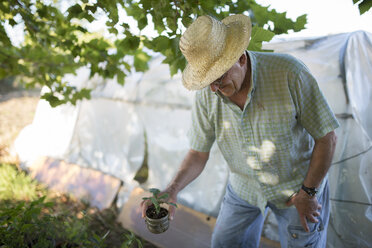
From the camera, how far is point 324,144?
172 cm

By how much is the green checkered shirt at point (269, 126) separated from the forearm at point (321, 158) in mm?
63

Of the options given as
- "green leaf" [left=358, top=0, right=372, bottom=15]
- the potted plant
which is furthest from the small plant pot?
"green leaf" [left=358, top=0, right=372, bottom=15]

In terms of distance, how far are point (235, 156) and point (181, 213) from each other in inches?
90.9

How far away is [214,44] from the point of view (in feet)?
5.07

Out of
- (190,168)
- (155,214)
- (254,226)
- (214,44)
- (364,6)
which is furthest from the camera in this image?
(254,226)

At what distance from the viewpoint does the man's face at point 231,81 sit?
1.69 m

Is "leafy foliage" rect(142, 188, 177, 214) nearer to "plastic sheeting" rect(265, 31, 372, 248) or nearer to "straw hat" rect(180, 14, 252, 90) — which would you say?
"straw hat" rect(180, 14, 252, 90)

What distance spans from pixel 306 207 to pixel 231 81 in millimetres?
994

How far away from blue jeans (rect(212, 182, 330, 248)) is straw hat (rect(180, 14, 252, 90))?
1172mm

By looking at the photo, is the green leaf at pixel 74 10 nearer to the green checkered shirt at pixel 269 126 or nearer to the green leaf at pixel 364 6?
the green checkered shirt at pixel 269 126

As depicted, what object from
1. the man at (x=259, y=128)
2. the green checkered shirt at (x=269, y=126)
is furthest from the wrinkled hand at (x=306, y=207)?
the green checkered shirt at (x=269, y=126)

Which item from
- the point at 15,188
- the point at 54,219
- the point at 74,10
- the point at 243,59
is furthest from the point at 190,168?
the point at 15,188

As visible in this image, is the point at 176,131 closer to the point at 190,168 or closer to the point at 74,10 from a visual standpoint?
the point at 190,168

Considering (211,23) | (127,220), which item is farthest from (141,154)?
(211,23)
